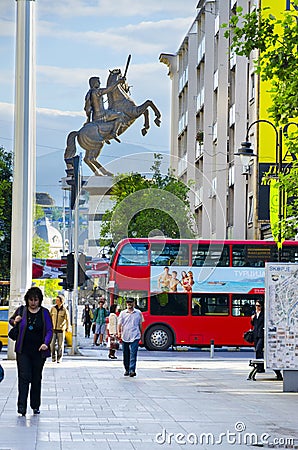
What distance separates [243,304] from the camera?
38.7 m

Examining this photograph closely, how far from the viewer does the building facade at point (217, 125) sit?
167ft

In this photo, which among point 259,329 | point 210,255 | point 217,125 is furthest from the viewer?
point 217,125

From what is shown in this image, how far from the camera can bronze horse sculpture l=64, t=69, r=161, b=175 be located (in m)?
35.2

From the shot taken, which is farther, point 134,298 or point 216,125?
point 216,125

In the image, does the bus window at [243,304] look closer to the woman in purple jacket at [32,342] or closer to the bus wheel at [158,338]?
the bus wheel at [158,338]

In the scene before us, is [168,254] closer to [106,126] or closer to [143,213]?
[106,126]

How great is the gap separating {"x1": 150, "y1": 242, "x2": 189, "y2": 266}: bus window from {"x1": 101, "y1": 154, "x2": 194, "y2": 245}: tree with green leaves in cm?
389

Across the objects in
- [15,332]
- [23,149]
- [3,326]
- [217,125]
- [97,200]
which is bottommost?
[3,326]

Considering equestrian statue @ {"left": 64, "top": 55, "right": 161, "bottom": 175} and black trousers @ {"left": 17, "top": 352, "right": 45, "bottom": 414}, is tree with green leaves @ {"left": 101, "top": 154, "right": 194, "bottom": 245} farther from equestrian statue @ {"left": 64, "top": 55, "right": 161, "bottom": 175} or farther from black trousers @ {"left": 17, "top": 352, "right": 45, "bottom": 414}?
black trousers @ {"left": 17, "top": 352, "right": 45, "bottom": 414}

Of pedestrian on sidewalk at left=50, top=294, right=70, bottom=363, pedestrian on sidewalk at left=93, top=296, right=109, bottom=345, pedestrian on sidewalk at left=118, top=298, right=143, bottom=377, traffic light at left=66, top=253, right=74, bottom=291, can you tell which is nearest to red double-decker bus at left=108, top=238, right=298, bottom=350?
pedestrian on sidewalk at left=93, top=296, right=109, bottom=345

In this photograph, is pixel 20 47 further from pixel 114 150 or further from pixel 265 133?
pixel 265 133

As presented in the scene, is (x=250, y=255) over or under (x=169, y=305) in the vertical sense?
over

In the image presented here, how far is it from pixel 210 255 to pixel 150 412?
23.8 metres

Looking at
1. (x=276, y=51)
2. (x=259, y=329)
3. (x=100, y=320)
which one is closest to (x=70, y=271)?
(x=259, y=329)
